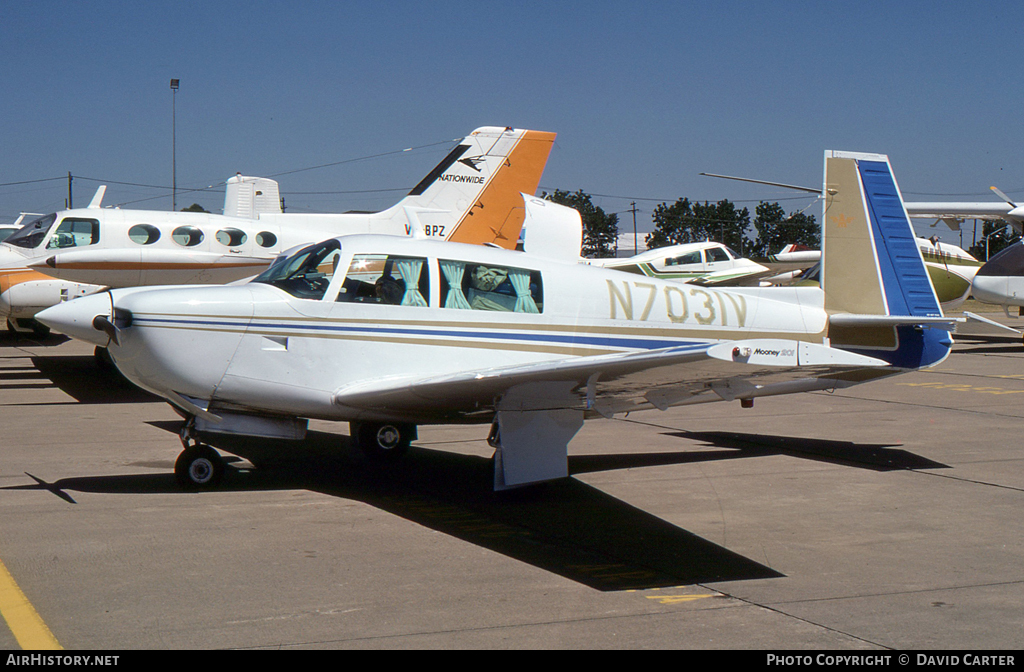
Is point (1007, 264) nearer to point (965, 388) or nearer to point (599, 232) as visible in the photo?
point (965, 388)

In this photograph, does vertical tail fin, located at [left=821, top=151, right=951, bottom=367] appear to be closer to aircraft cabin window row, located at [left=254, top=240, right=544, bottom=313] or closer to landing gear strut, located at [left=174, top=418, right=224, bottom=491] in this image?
aircraft cabin window row, located at [left=254, top=240, right=544, bottom=313]

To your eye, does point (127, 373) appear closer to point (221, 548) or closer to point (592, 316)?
point (221, 548)

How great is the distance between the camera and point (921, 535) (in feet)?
20.4

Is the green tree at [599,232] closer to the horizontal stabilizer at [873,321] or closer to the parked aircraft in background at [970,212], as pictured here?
the parked aircraft in background at [970,212]

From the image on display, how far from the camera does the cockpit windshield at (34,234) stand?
49.4ft

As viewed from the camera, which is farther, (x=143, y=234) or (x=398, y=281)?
(x=143, y=234)

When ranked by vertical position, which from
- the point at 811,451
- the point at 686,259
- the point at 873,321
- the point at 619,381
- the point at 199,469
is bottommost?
the point at 811,451

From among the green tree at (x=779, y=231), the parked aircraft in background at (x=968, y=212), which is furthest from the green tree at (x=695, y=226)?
the parked aircraft in background at (x=968, y=212)

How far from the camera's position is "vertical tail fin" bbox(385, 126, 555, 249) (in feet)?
54.6

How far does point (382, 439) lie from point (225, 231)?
324 inches

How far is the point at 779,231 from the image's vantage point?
4508 inches

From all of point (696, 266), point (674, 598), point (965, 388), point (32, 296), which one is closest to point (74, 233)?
point (32, 296)

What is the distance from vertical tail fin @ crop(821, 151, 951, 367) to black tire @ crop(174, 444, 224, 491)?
5.83 m

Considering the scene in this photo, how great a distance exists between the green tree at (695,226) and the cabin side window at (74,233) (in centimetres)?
9319
